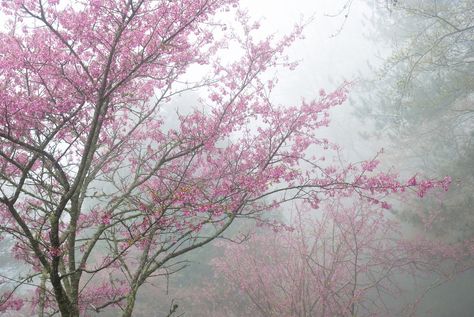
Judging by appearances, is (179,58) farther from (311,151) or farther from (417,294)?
(311,151)

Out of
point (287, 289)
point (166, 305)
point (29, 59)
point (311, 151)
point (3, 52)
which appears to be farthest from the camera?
point (311, 151)

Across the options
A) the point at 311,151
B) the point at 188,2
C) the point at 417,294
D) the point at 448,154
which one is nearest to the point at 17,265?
the point at 188,2

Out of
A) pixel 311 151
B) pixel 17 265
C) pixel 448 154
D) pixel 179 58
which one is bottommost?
pixel 179 58

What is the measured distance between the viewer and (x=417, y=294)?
14.4 m

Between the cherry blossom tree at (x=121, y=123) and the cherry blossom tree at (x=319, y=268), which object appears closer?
the cherry blossom tree at (x=121, y=123)

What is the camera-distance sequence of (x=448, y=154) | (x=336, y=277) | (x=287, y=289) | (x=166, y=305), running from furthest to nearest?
(x=448, y=154) → (x=166, y=305) → (x=336, y=277) → (x=287, y=289)

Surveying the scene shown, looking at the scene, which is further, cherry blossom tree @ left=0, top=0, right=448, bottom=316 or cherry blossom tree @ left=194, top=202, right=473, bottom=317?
cherry blossom tree @ left=194, top=202, right=473, bottom=317

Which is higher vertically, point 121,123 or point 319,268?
point 121,123

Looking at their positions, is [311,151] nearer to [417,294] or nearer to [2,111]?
[417,294]

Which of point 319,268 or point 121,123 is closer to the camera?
point 121,123

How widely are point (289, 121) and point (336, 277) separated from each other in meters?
5.77

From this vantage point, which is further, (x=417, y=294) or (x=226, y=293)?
(x=417, y=294)

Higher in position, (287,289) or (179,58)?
(179,58)

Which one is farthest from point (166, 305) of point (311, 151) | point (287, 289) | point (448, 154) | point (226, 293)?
point (311, 151)
